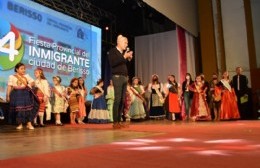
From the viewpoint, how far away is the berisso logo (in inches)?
197

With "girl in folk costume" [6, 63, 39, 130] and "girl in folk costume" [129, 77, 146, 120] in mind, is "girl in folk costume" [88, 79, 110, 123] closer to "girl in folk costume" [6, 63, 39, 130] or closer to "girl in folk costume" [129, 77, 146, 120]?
"girl in folk costume" [129, 77, 146, 120]

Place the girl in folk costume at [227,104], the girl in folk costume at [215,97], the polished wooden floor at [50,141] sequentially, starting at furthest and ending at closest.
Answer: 1. the girl in folk costume at [215,97]
2. the girl in folk costume at [227,104]
3. the polished wooden floor at [50,141]

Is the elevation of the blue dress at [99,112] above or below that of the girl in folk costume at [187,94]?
below

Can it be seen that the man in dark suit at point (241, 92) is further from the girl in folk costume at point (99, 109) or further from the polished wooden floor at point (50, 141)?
the polished wooden floor at point (50, 141)

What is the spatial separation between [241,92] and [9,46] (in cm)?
473

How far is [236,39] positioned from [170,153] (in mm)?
6983

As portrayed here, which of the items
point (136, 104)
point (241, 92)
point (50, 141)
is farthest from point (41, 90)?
point (241, 92)

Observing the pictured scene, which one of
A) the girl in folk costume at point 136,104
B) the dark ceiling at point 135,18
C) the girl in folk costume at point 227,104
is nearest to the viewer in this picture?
the girl in folk costume at point 227,104

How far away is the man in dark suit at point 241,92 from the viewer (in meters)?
6.64

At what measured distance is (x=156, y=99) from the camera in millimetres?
6973

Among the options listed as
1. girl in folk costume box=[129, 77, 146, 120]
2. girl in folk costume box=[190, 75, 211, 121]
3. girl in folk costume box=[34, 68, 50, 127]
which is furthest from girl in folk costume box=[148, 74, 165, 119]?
girl in folk costume box=[34, 68, 50, 127]

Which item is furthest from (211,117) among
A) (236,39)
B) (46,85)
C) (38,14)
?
(38,14)

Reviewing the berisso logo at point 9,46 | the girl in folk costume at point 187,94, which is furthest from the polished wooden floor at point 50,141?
the girl in folk costume at point 187,94

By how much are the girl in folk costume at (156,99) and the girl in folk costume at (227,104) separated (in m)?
1.30
